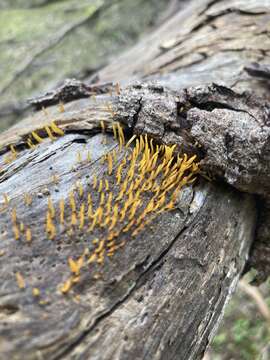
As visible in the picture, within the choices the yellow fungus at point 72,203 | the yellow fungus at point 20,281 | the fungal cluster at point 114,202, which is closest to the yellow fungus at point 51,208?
the fungal cluster at point 114,202

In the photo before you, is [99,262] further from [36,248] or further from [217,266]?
[217,266]

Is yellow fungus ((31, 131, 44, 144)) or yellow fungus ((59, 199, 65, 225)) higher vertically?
yellow fungus ((31, 131, 44, 144))

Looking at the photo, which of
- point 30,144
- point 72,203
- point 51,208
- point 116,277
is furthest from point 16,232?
point 30,144

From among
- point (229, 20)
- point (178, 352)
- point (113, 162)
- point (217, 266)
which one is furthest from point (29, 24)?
point (178, 352)

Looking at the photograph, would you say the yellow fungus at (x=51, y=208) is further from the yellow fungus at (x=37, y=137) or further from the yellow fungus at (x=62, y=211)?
the yellow fungus at (x=37, y=137)

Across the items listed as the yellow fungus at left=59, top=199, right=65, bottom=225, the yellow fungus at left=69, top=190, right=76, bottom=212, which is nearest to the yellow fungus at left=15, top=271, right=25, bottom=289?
the yellow fungus at left=59, top=199, right=65, bottom=225

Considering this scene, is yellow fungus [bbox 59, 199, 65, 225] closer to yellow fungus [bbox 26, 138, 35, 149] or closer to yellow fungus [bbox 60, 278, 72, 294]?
yellow fungus [bbox 60, 278, 72, 294]
